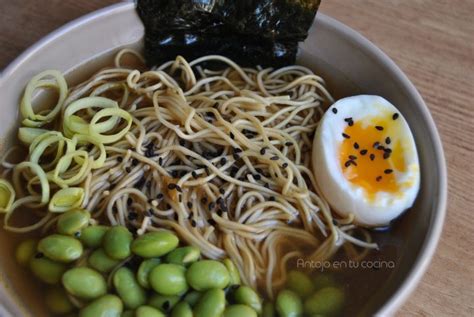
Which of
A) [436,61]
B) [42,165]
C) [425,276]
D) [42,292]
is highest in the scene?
[436,61]

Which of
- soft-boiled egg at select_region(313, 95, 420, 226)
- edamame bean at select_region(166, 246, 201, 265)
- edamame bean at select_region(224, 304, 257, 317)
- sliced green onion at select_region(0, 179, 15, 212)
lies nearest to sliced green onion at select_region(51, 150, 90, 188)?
sliced green onion at select_region(0, 179, 15, 212)

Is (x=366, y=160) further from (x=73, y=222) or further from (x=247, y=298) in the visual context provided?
(x=73, y=222)

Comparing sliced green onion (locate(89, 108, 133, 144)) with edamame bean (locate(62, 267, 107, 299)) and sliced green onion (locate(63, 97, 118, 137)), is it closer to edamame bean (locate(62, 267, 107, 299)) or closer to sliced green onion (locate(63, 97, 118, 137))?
sliced green onion (locate(63, 97, 118, 137))

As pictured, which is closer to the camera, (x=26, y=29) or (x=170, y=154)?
(x=170, y=154)

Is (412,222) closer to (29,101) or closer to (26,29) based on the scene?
(29,101)

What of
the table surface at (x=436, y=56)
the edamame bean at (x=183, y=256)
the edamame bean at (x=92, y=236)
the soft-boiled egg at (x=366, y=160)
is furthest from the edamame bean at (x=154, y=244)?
the table surface at (x=436, y=56)

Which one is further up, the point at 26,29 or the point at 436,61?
the point at 436,61

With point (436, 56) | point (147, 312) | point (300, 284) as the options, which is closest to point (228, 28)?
point (436, 56)

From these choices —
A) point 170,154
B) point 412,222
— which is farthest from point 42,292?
point 412,222
